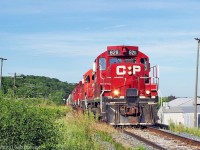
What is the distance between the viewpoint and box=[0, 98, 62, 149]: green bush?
782cm

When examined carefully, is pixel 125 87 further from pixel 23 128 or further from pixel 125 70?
pixel 23 128

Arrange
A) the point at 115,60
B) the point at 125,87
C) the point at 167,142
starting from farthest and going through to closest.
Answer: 1. the point at 115,60
2. the point at 125,87
3. the point at 167,142

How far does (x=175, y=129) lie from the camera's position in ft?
59.6

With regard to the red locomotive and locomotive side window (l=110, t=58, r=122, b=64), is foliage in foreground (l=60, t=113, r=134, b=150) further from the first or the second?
locomotive side window (l=110, t=58, r=122, b=64)

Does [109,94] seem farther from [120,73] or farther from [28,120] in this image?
[28,120]

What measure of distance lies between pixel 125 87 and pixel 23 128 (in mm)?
10638

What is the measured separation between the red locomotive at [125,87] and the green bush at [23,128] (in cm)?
914

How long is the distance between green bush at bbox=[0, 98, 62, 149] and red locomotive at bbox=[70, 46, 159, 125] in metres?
9.14

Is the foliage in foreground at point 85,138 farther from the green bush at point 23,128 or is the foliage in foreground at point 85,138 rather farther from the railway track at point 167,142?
the railway track at point 167,142

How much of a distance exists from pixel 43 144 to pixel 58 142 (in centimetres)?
52

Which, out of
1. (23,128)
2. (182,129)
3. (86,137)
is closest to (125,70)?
(182,129)

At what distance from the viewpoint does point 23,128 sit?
7.89m

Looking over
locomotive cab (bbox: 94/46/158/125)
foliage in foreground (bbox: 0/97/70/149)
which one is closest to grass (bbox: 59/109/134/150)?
foliage in foreground (bbox: 0/97/70/149)

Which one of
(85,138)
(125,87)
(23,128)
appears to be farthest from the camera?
(125,87)
